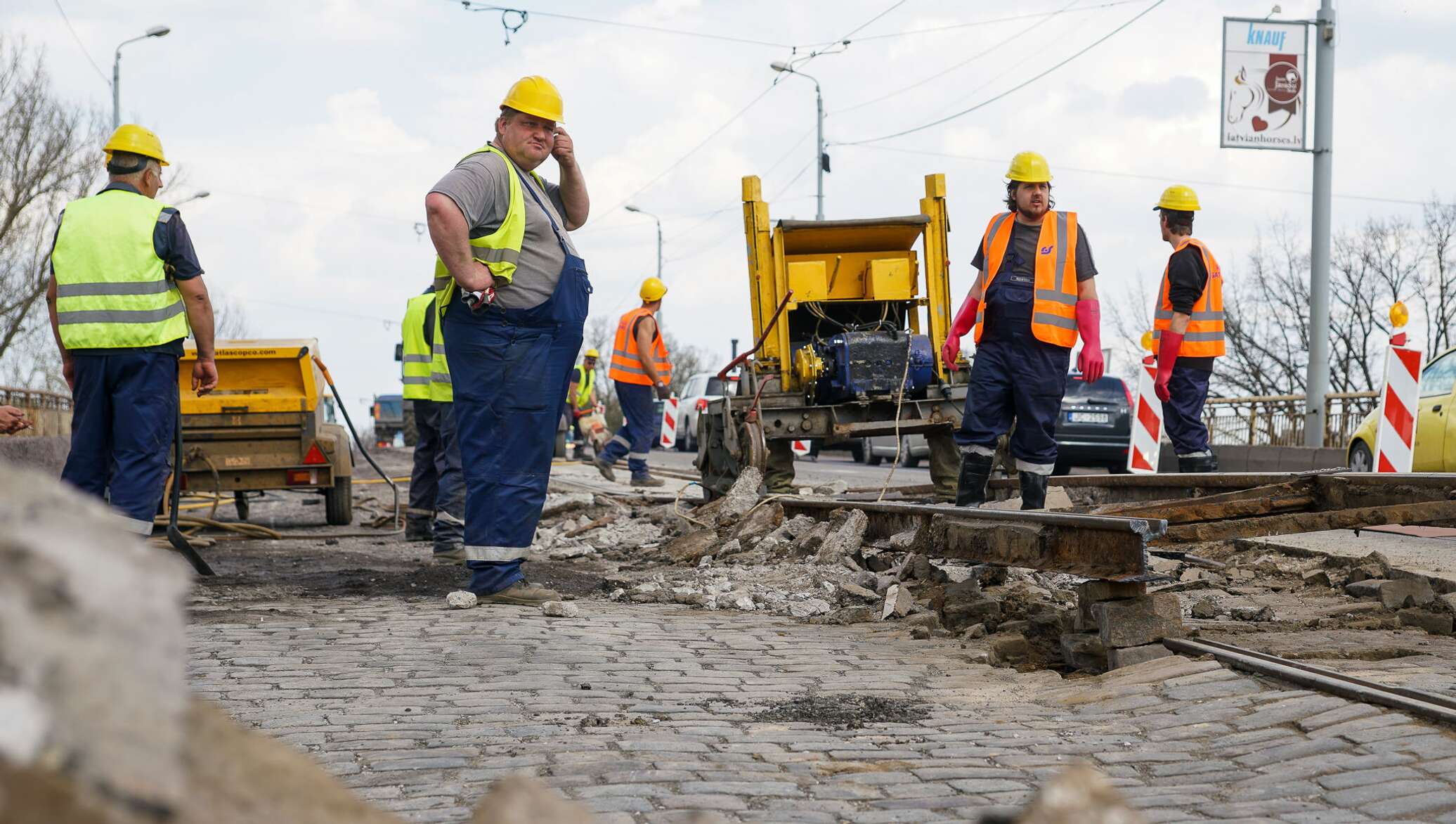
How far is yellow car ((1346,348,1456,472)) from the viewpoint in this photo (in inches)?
459

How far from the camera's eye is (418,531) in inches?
422

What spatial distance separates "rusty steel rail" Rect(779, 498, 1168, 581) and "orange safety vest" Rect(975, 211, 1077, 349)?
49.0 inches

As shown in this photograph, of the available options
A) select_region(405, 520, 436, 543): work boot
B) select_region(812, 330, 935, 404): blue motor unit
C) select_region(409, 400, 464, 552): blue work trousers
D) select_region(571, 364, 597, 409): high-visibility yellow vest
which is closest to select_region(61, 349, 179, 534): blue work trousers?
select_region(409, 400, 464, 552): blue work trousers

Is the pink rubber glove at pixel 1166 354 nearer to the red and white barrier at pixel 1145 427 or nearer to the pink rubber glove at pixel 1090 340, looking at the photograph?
the pink rubber glove at pixel 1090 340

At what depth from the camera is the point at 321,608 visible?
6.35 m

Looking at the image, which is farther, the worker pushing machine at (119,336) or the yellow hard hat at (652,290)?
the yellow hard hat at (652,290)

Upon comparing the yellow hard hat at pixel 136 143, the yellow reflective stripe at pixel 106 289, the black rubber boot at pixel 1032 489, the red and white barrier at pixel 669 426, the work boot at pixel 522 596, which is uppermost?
the yellow hard hat at pixel 136 143

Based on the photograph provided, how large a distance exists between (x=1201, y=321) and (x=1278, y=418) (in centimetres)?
1057

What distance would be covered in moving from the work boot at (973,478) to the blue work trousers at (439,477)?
2.89 meters

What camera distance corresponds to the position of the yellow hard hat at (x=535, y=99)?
20.7 ft

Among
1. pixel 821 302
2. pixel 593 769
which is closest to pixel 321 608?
pixel 593 769

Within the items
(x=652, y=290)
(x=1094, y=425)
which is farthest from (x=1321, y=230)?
(x=652, y=290)

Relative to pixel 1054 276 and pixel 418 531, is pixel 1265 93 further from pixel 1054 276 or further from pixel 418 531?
pixel 418 531

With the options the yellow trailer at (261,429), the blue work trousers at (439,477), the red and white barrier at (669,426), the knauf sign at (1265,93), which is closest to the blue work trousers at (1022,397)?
the blue work trousers at (439,477)
